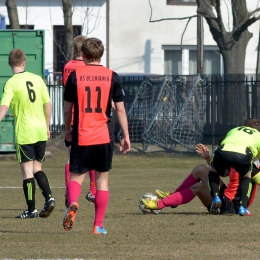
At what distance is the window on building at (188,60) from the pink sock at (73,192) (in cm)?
2679

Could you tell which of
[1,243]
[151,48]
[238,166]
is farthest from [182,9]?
[1,243]

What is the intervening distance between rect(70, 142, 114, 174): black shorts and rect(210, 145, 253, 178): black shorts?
198cm

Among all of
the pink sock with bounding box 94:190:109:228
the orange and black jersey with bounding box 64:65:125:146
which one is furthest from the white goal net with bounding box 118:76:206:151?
the orange and black jersey with bounding box 64:65:125:146

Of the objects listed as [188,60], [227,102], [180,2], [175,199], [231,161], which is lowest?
[175,199]

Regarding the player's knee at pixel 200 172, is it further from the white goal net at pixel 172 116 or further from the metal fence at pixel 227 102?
the metal fence at pixel 227 102

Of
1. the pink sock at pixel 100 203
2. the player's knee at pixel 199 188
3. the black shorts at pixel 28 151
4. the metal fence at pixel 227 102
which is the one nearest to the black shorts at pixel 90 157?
the pink sock at pixel 100 203

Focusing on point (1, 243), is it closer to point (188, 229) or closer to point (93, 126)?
point (93, 126)

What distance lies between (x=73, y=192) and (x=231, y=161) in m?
2.27

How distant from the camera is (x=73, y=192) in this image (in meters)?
7.41

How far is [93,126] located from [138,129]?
14.6m

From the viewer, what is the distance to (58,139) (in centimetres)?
2166

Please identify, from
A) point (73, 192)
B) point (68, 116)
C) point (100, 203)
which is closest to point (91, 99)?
point (68, 116)

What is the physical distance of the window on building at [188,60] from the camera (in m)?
34.3

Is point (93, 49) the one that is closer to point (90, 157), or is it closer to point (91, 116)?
point (91, 116)
